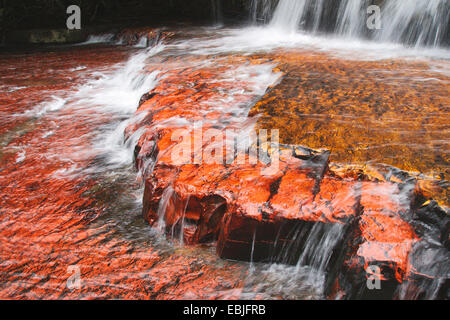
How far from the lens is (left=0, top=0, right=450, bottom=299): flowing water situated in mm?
2232

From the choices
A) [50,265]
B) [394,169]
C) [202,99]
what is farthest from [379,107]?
[50,265]

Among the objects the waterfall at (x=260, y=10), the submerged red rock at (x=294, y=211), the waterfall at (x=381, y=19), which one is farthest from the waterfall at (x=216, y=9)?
the submerged red rock at (x=294, y=211)

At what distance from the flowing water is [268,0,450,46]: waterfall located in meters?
0.03

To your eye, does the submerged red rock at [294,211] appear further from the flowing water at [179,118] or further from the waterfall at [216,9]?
the waterfall at [216,9]

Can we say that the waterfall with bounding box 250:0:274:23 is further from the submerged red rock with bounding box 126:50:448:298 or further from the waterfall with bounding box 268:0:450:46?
the submerged red rock with bounding box 126:50:448:298

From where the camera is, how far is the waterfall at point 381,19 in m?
5.68

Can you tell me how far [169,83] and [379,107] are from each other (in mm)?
2650

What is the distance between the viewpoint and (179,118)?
11.3ft

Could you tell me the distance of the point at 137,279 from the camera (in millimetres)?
2229

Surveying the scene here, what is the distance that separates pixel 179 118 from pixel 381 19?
17.0ft

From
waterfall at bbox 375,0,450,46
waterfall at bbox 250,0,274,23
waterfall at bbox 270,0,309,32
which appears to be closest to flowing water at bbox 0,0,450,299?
waterfall at bbox 375,0,450,46

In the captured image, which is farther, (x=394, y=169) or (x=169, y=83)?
(x=169, y=83)

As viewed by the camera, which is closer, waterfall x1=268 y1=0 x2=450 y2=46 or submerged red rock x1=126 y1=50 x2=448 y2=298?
submerged red rock x1=126 y1=50 x2=448 y2=298
